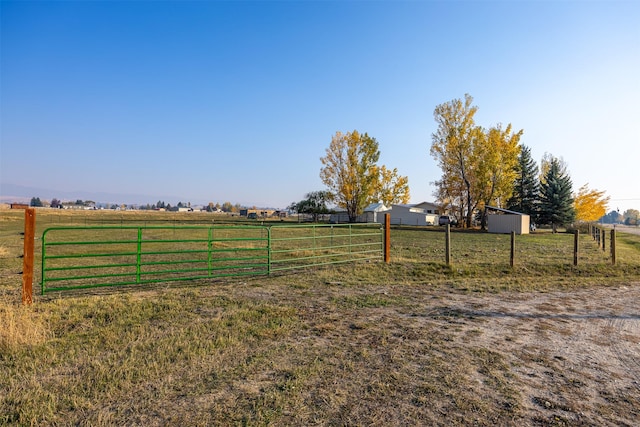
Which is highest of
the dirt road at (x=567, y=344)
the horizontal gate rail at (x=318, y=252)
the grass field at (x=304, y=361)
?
the horizontal gate rail at (x=318, y=252)

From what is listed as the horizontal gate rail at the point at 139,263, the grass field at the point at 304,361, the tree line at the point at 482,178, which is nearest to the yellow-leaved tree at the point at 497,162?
the tree line at the point at 482,178

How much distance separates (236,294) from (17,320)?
394cm

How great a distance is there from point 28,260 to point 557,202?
165 ft

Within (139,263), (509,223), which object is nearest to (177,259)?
(139,263)

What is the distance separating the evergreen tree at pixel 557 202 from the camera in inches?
1658

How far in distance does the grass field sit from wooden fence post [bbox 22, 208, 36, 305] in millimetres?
395

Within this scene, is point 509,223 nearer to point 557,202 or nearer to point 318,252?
point 557,202

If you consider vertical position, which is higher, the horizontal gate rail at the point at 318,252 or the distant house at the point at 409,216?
the distant house at the point at 409,216

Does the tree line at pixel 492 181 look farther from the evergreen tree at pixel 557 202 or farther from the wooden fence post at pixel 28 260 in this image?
→ the wooden fence post at pixel 28 260

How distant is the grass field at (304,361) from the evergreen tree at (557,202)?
4158 cm

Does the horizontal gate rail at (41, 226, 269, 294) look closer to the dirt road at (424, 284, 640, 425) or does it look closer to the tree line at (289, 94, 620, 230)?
the dirt road at (424, 284, 640, 425)

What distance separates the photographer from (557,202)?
138ft

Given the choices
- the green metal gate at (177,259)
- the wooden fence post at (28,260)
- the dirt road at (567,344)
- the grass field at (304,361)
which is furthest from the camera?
the green metal gate at (177,259)

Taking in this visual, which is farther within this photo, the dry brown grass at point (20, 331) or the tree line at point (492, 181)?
the tree line at point (492, 181)
